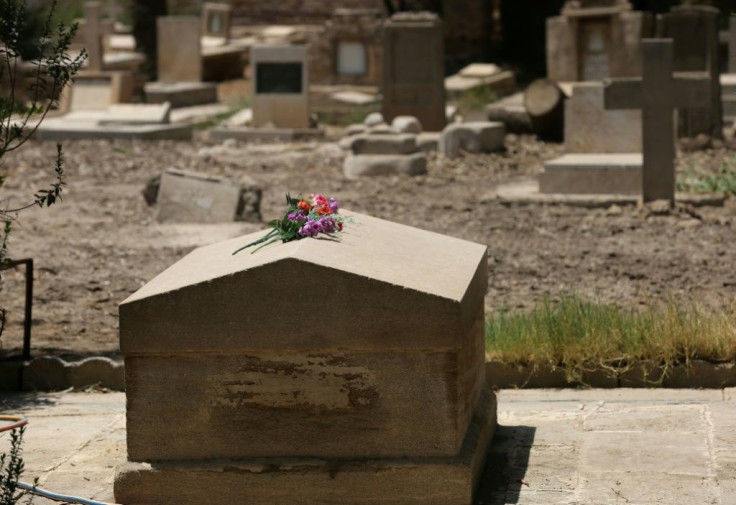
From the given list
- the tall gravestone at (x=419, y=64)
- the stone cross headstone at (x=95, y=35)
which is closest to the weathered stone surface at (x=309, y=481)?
the tall gravestone at (x=419, y=64)

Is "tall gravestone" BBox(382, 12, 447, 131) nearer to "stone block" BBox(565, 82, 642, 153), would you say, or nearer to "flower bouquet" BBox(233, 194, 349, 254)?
"stone block" BBox(565, 82, 642, 153)

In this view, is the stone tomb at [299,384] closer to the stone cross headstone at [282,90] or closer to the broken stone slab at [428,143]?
the broken stone slab at [428,143]

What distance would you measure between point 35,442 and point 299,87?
1504 cm

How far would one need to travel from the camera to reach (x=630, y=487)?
15.4 feet

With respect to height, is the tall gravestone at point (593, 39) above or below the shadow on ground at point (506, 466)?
above

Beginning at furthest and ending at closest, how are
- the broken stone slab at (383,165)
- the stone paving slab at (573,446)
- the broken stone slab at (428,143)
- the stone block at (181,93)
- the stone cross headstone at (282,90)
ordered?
the stone block at (181,93), the stone cross headstone at (282,90), the broken stone slab at (428,143), the broken stone slab at (383,165), the stone paving slab at (573,446)

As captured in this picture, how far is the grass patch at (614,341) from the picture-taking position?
6.22 meters

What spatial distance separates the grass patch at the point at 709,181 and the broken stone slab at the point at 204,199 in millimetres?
4326

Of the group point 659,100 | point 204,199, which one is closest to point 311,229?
point 204,199

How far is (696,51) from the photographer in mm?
16859

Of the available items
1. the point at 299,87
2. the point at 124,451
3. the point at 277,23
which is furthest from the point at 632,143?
the point at 277,23

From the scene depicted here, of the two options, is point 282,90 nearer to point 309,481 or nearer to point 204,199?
point 204,199

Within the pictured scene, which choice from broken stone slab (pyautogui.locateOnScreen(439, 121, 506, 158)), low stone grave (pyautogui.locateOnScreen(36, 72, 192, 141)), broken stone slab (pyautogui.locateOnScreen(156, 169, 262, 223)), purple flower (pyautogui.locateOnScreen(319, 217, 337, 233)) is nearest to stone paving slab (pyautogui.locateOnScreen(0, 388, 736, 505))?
purple flower (pyautogui.locateOnScreen(319, 217, 337, 233))

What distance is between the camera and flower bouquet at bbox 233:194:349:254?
16.4ft
